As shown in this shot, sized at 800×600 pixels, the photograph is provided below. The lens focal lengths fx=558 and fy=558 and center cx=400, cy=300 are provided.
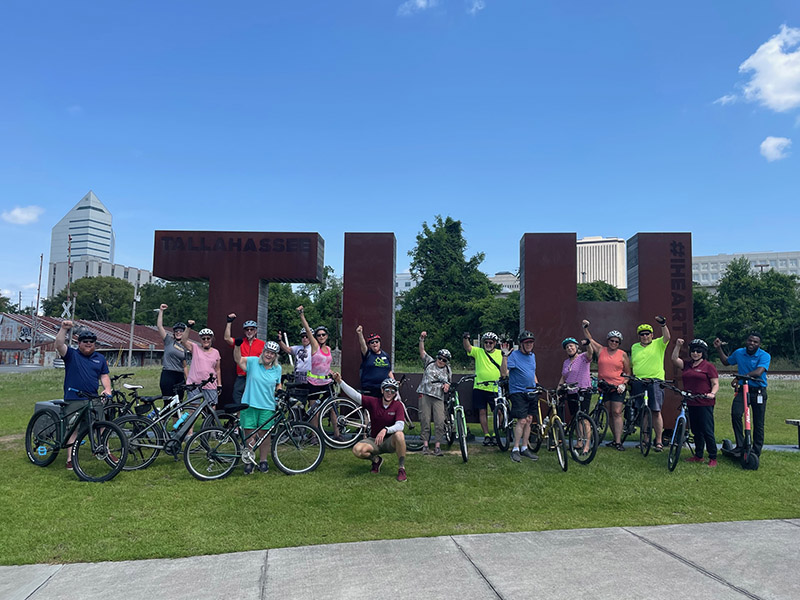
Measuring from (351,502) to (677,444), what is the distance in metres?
4.35

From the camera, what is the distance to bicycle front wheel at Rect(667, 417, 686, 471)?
7211 mm

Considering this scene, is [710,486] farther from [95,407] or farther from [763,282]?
[763,282]

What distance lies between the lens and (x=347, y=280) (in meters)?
10.2

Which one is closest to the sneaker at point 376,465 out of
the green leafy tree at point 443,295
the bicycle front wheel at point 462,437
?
the bicycle front wheel at point 462,437

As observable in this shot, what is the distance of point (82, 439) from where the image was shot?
697 cm

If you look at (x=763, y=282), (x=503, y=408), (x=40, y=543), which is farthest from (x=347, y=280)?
(x=763, y=282)

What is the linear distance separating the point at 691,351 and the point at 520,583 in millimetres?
5283

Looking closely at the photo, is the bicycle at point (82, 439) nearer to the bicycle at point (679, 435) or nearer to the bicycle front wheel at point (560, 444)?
the bicycle front wheel at point (560, 444)

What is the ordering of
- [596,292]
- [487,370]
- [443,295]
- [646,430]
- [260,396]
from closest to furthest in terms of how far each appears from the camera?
[260,396] < [646,430] < [487,370] < [443,295] < [596,292]

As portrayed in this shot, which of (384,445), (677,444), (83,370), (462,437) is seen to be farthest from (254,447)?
(677,444)

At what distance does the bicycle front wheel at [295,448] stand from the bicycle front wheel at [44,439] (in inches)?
115

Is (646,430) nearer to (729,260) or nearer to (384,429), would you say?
(384,429)

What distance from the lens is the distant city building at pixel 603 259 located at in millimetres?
178538

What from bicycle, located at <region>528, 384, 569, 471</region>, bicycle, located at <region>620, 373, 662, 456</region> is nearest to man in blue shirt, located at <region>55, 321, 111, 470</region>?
bicycle, located at <region>528, 384, 569, 471</region>
